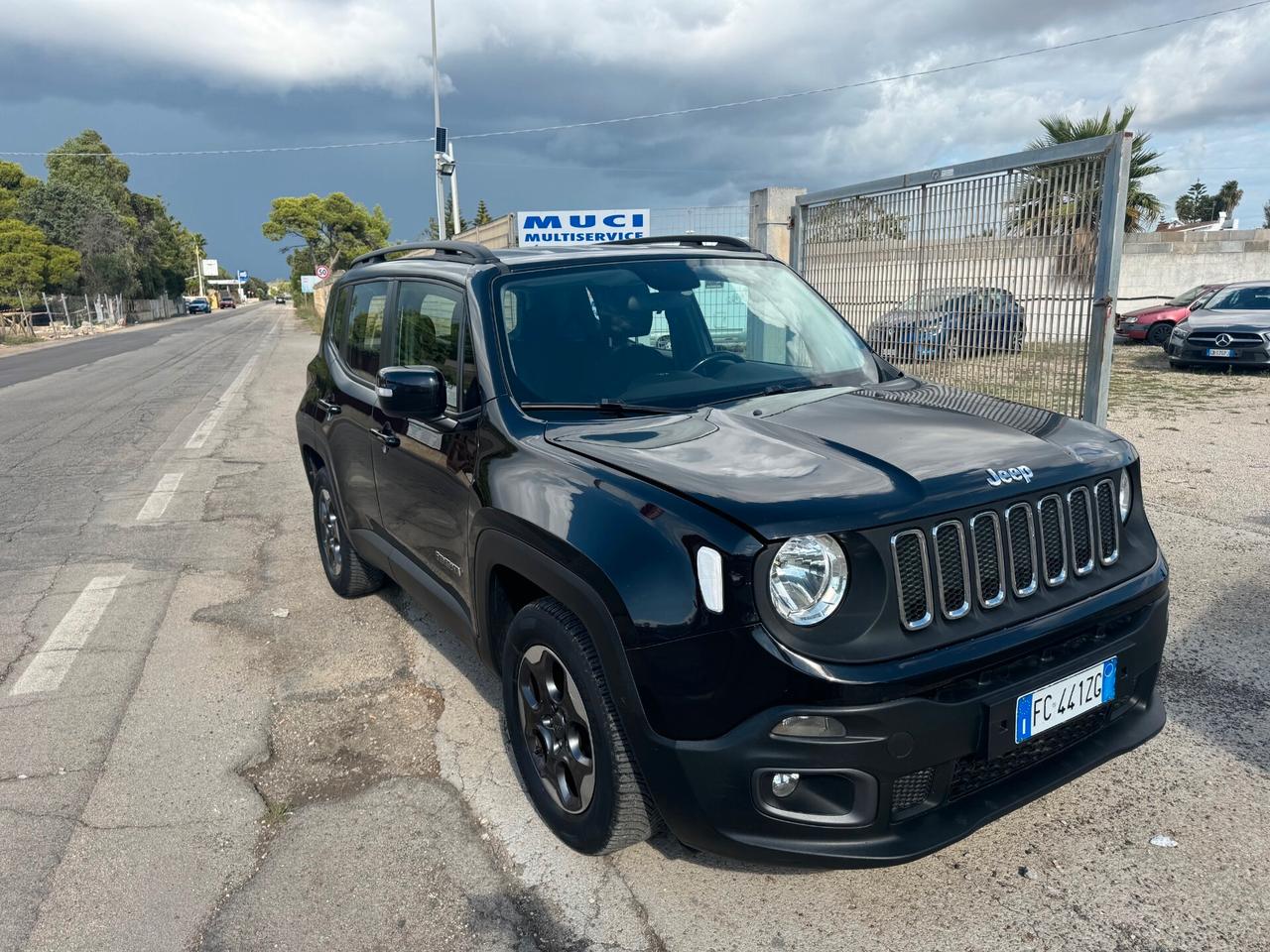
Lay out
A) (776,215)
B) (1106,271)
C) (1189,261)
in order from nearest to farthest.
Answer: (1106,271)
(776,215)
(1189,261)

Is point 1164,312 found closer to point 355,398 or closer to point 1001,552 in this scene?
point 355,398

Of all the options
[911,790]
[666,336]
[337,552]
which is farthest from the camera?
[337,552]

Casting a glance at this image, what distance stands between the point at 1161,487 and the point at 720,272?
491 centimetres

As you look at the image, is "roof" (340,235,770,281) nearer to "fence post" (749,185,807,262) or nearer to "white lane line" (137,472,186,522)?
"white lane line" (137,472,186,522)

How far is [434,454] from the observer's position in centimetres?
356

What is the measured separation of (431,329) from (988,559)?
236 cm

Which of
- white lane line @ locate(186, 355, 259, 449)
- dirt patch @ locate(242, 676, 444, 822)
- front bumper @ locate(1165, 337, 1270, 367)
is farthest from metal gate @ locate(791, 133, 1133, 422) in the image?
front bumper @ locate(1165, 337, 1270, 367)

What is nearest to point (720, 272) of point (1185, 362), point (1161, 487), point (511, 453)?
point (511, 453)

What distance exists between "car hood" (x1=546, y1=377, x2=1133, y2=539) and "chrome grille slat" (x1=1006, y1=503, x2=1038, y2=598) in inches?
2.7

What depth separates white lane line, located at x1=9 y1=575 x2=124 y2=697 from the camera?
436cm

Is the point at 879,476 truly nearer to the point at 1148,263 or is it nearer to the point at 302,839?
the point at 302,839

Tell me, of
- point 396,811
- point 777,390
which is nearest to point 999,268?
point 777,390

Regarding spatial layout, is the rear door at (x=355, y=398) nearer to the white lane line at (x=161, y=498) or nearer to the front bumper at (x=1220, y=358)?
the white lane line at (x=161, y=498)

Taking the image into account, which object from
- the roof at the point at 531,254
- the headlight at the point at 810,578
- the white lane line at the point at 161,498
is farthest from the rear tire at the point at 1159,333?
the headlight at the point at 810,578
